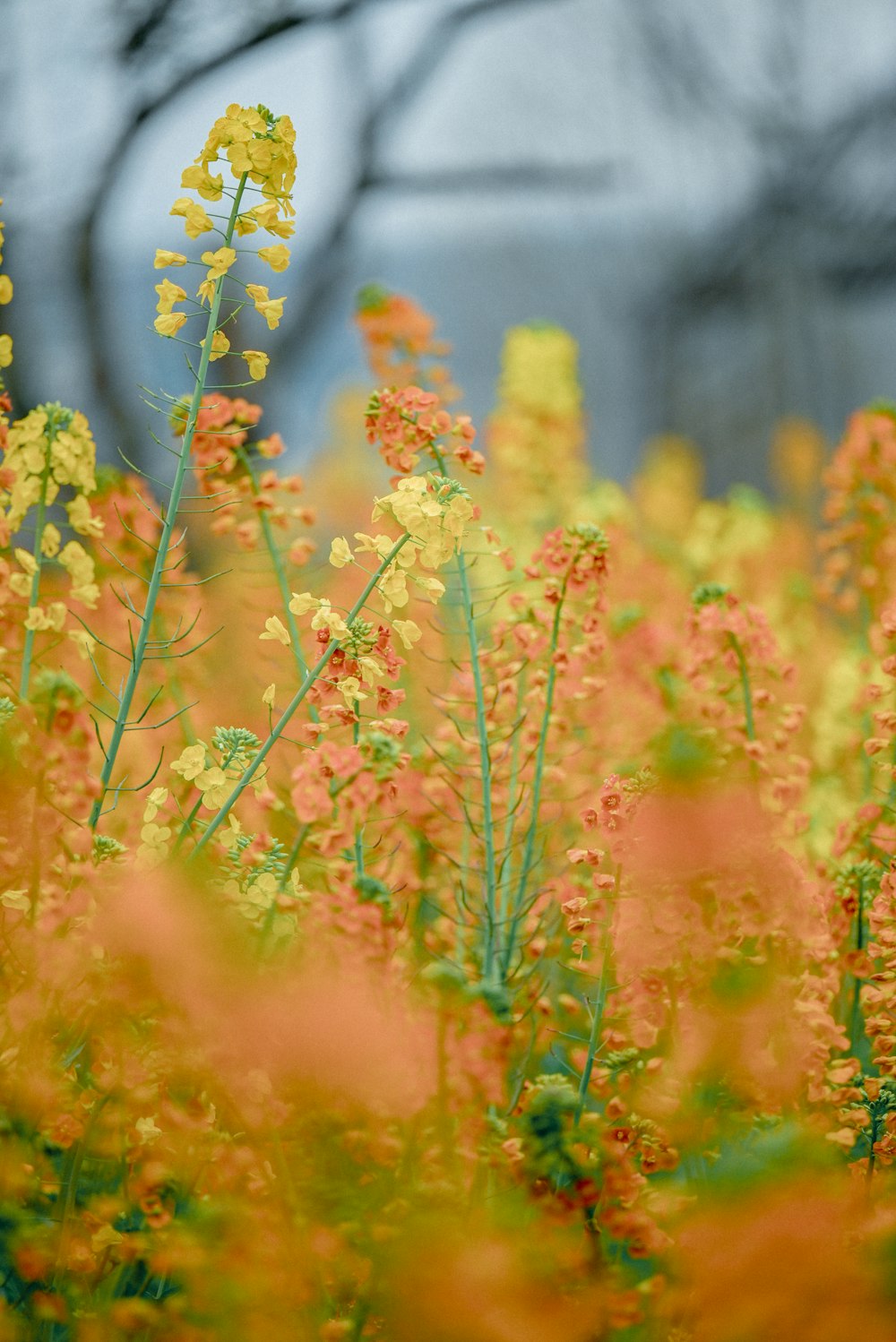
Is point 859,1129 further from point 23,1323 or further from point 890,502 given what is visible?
point 890,502

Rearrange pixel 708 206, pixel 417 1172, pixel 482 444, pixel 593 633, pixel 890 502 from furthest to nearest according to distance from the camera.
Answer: pixel 708 206
pixel 482 444
pixel 890 502
pixel 593 633
pixel 417 1172

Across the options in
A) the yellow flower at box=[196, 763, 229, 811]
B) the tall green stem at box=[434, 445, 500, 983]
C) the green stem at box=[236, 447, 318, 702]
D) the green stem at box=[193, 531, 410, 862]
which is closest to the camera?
the green stem at box=[193, 531, 410, 862]

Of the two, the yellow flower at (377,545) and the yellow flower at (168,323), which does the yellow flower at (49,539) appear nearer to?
the yellow flower at (168,323)

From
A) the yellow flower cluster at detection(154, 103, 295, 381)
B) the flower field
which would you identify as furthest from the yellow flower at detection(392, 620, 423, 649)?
the yellow flower cluster at detection(154, 103, 295, 381)

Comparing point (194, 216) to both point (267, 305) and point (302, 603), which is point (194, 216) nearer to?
point (267, 305)

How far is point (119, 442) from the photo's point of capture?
9.53ft

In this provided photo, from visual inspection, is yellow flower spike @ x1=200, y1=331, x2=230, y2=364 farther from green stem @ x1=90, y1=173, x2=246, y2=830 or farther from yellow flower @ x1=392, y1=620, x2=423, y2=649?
yellow flower @ x1=392, y1=620, x2=423, y2=649

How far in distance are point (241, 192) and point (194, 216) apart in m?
0.04

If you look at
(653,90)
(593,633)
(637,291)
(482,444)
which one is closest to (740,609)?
(593,633)

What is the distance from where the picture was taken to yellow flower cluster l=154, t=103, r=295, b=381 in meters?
0.89

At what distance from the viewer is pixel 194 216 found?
0.91m

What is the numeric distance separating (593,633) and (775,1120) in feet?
1.70

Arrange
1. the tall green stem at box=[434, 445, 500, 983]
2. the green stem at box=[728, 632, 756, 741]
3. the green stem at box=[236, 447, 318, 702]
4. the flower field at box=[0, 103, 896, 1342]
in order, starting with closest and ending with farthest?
1. the flower field at box=[0, 103, 896, 1342]
2. the tall green stem at box=[434, 445, 500, 983]
3. the green stem at box=[236, 447, 318, 702]
4. the green stem at box=[728, 632, 756, 741]

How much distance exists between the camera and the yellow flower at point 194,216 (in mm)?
909
